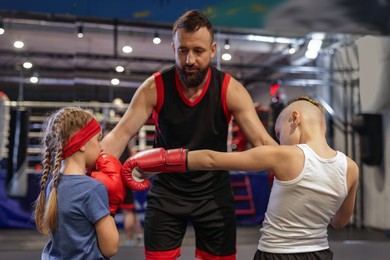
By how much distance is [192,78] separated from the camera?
183 cm

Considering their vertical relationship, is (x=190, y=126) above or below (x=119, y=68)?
below

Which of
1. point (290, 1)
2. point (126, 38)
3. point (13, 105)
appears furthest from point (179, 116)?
point (126, 38)

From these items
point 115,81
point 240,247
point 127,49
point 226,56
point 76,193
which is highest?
point 127,49

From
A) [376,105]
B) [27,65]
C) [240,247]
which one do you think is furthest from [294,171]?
[27,65]

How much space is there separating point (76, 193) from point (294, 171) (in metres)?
0.70

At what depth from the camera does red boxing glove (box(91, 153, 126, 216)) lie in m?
1.55

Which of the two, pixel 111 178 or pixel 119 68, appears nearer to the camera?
pixel 111 178

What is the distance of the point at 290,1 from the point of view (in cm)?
414

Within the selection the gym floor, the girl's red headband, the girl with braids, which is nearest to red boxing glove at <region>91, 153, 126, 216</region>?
the girl with braids

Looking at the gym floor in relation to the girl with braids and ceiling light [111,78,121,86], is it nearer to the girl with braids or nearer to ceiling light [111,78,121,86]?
the girl with braids

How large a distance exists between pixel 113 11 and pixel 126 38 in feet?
13.1

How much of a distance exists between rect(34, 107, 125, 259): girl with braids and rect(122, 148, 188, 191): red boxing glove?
0.15 ft

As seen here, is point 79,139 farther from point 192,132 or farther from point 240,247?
point 240,247

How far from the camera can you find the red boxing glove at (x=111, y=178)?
5.08 ft
